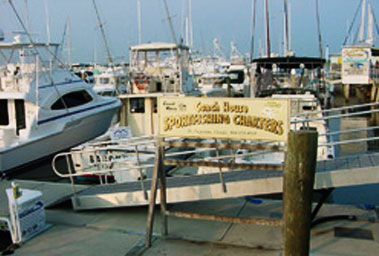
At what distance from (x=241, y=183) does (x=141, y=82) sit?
890 cm

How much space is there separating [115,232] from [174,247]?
3.75ft

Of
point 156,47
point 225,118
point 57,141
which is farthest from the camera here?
point 156,47

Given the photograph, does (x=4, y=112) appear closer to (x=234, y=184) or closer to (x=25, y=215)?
(x=25, y=215)

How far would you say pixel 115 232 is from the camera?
Result: 6551mm

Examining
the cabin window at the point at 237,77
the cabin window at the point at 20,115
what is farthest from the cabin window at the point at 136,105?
the cabin window at the point at 237,77

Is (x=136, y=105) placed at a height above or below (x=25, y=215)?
above

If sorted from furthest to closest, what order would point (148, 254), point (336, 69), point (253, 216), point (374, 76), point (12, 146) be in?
point (336, 69) → point (374, 76) → point (12, 146) → point (253, 216) → point (148, 254)

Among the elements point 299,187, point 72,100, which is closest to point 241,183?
point 299,187

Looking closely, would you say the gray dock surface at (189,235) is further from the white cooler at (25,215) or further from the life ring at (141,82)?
the life ring at (141,82)

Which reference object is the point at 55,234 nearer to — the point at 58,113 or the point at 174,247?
the point at 174,247

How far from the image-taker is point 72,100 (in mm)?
15430

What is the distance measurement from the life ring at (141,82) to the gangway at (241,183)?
707cm

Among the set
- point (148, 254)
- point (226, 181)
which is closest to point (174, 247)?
point (148, 254)

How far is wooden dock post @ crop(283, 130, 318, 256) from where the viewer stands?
4.73 metres
